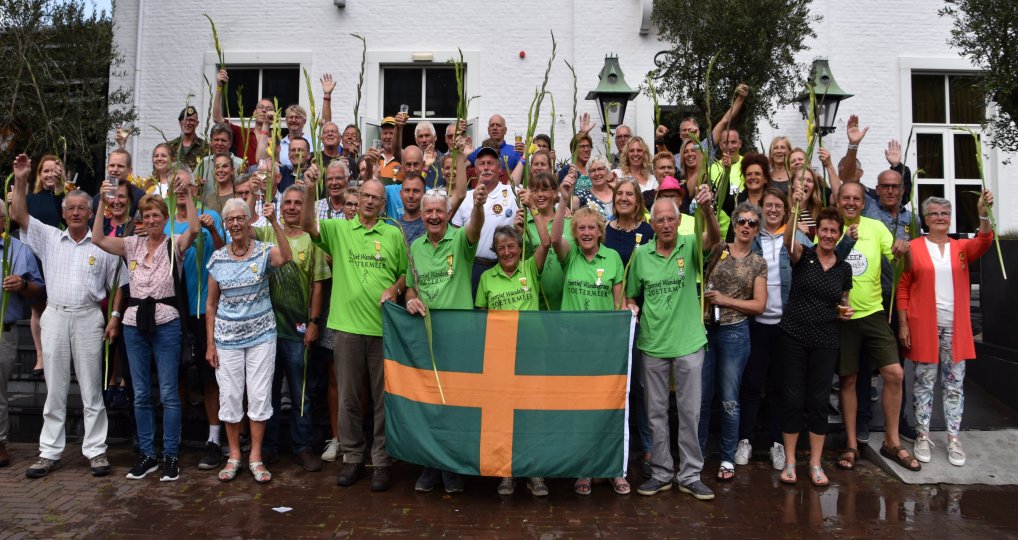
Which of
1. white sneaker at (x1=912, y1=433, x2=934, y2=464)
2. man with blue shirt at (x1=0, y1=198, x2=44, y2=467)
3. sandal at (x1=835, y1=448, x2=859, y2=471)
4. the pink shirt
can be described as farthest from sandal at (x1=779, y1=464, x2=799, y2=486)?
man with blue shirt at (x1=0, y1=198, x2=44, y2=467)

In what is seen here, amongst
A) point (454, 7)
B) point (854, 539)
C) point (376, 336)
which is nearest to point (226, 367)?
point (376, 336)

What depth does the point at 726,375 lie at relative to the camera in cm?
566

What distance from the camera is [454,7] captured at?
456 inches

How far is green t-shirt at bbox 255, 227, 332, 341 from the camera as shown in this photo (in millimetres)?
5785

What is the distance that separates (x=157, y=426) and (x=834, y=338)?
527 cm

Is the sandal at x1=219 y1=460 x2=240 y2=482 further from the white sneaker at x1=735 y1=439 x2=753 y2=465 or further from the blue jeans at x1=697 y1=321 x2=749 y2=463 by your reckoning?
the white sneaker at x1=735 y1=439 x2=753 y2=465

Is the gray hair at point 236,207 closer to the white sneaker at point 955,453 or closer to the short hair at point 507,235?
the short hair at point 507,235

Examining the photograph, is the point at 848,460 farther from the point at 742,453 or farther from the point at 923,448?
the point at 742,453

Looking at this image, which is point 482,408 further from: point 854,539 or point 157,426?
point 157,426

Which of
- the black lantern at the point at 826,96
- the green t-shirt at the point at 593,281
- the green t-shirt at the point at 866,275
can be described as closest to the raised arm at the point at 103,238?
the green t-shirt at the point at 593,281

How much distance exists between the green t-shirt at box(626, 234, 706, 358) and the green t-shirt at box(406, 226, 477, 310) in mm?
1184

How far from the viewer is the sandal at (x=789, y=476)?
18.1 feet

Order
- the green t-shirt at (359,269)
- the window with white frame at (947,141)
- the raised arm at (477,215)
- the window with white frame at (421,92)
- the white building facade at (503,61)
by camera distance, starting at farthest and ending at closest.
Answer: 1. the window with white frame at (421,92)
2. the window with white frame at (947,141)
3. the white building facade at (503,61)
4. the green t-shirt at (359,269)
5. the raised arm at (477,215)

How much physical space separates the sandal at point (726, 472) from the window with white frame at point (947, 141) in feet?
25.4
